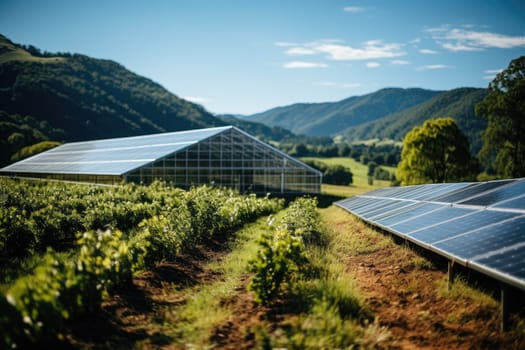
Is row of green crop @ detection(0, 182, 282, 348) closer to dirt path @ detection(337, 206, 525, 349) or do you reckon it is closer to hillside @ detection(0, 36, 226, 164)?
dirt path @ detection(337, 206, 525, 349)

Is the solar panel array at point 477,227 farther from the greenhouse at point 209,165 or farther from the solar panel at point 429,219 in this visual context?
the greenhouse at point 209,165

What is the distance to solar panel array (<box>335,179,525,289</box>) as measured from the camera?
491cm

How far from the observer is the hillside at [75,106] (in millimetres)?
88750

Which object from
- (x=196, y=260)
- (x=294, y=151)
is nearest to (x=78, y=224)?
(x=196, y=260)

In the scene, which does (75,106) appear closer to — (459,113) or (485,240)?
(459,113)

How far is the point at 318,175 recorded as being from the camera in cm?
3809

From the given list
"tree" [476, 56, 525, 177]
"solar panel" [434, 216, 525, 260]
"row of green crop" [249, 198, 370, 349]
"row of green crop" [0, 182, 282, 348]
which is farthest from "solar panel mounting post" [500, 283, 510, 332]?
"tree" [476, 56, 525, 177]

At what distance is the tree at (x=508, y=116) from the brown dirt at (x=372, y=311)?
28.8m

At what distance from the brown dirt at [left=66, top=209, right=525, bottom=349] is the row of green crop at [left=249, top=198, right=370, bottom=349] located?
0.33 metres

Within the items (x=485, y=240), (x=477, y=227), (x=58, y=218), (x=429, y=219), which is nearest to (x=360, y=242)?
(x=429, y=219)

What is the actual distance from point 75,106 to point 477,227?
113797mm

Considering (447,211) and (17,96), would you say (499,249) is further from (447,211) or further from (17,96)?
(17,96)

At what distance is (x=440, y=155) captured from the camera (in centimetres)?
3559

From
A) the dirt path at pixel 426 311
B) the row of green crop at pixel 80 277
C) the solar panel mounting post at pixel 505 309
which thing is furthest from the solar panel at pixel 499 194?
the row of green crop at pixel 80 277
